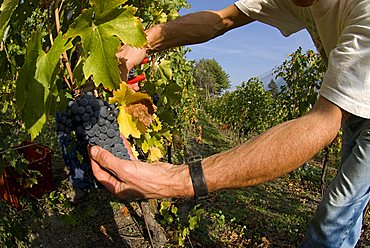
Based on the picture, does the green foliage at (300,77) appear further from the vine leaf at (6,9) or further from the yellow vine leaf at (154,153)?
the vine leaf at (6,9)

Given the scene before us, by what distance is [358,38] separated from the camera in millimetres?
1128

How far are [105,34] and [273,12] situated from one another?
4.06ft

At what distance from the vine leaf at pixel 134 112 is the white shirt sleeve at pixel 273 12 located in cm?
97

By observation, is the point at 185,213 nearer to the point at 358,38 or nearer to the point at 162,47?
the point at 162,47

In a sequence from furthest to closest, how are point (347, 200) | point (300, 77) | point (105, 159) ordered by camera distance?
point (300, 77) < point (347, 200) < point (105, 159)

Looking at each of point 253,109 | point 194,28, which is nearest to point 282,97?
point 253,109

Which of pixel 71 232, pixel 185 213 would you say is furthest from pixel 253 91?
pixel 71 232

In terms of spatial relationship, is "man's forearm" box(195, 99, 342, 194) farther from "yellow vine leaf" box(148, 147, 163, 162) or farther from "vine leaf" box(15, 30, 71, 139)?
"yellow vine leaf" box(148, 147, 163, 162)

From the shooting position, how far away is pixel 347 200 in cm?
158

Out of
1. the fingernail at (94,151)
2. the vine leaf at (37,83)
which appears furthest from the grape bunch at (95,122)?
the vine leaf at (37,83)

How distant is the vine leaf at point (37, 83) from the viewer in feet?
3.08

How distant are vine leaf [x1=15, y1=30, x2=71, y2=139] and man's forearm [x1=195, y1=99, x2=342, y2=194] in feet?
1.62

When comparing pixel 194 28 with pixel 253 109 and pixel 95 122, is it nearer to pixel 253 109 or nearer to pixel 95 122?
pixel 95 122

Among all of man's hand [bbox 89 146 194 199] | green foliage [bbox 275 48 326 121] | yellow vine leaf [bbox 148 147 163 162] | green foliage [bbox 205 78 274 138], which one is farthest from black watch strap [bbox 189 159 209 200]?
green foliage [bbox 205 78 274 138]
